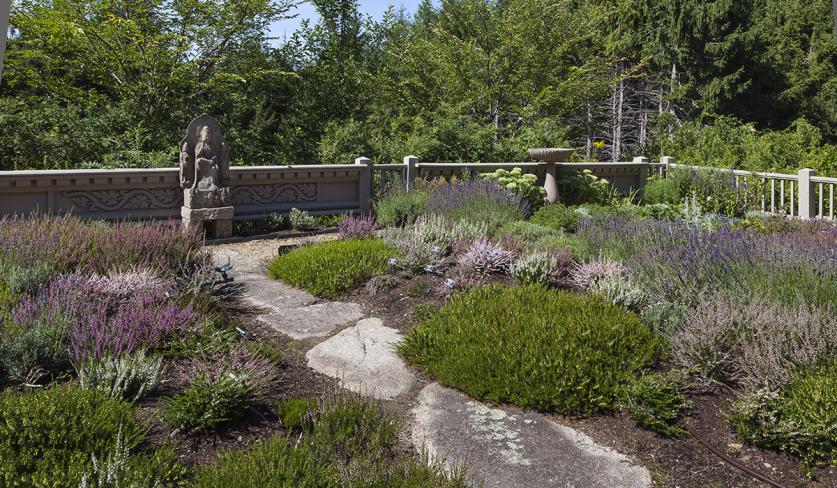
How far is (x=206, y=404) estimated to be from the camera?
3.76m

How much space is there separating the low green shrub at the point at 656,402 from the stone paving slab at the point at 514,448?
1.19 ft

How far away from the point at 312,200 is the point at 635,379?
7.57 m

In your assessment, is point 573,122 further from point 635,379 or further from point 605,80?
point 635,379

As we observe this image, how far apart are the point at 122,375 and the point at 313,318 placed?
8.38 ft

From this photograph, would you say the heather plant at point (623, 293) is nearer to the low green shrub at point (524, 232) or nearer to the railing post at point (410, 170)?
the low green shrub at point (524, 232)

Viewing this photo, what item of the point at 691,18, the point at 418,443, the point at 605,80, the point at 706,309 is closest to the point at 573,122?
the point at 605,80

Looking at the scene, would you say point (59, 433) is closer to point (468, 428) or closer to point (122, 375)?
point (122, 375)

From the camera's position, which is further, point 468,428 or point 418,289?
point 418,289

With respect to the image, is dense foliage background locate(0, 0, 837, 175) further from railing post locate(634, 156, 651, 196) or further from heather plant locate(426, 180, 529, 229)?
heather plant locate(426, 180, 529, 229)

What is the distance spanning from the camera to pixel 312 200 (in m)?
11.2

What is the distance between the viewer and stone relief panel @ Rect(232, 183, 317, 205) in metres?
10.5

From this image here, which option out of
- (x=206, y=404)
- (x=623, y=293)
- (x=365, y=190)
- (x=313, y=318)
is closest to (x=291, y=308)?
(x=313, y=318)

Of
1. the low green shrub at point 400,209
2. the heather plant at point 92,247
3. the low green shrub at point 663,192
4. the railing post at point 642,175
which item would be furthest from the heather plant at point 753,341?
the railing post at point 642,175

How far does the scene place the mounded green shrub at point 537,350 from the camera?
14.6 feet
